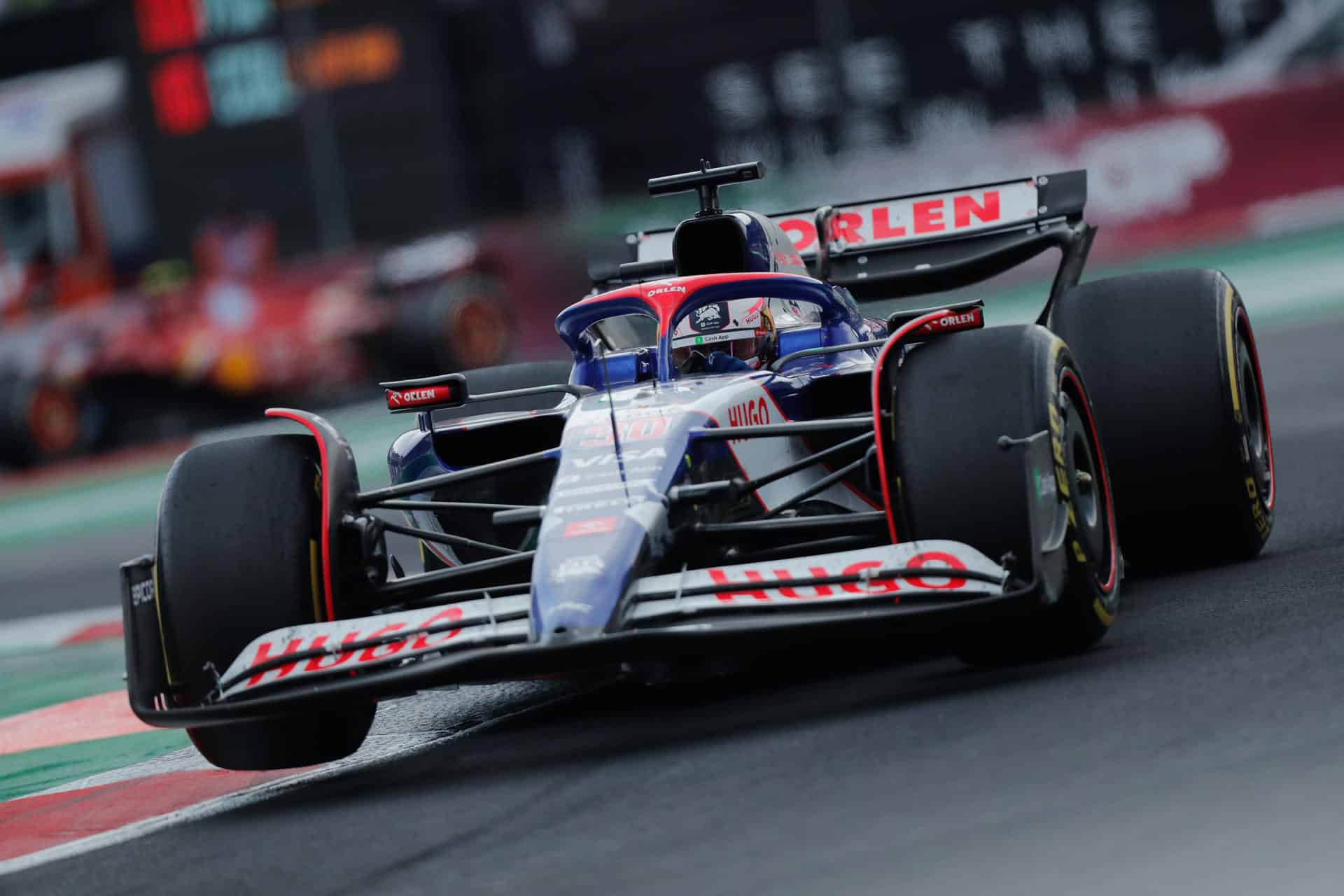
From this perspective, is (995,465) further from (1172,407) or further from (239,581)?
(239,581)

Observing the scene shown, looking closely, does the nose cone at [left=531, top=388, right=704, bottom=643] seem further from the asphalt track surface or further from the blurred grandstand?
the blurred grandstand

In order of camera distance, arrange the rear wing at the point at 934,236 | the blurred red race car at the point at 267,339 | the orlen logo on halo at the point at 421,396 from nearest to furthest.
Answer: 1. the orlen logo on halo at the point at 421,396
2. the rear wing at the point at 934,236
3. the blurred red race car at the point at 267,339

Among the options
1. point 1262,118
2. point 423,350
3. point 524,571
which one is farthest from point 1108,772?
point 423,350

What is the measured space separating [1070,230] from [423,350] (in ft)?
42.3

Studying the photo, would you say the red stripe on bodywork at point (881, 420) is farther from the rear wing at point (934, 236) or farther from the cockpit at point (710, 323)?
the rear wing at point (934, 236)

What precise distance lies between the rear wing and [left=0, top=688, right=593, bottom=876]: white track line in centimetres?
256

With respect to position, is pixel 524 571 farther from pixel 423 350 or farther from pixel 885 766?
pixel 423 350

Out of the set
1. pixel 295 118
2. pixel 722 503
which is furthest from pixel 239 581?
pixel 295 118

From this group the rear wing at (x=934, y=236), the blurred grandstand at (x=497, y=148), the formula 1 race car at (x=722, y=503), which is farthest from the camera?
the blurred grandstand at (x=497, y=148)

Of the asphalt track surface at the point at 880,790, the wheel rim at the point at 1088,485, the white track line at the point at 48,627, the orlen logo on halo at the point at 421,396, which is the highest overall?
the orlen logo on halo at the point at 421,396

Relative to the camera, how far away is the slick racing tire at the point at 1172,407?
21.7 ft

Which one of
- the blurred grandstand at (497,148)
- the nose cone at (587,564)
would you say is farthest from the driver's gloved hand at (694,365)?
the blurred grandstand at (497,148)

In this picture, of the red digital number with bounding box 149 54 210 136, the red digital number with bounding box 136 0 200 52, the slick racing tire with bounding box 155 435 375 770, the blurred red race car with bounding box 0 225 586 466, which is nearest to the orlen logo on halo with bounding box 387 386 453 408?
the slick racing tire with bounding box 155 435 375 770

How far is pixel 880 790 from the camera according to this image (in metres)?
4.31
